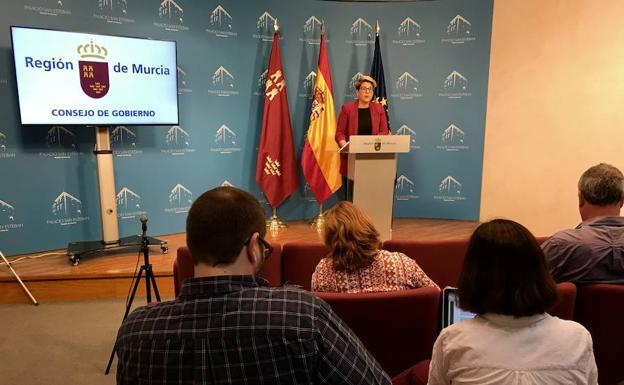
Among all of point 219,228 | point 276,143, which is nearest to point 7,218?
point 276,143

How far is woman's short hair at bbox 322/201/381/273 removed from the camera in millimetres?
1809

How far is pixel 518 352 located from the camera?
3.50ft

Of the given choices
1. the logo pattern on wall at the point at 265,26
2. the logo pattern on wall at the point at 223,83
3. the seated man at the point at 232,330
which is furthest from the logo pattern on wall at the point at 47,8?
the seated man at the point at 232,330

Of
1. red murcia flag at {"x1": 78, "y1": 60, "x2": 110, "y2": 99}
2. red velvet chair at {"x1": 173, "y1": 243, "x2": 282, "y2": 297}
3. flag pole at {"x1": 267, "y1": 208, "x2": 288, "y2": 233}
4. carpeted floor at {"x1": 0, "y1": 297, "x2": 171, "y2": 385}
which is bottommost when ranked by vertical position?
carpeted floor at {"x1": 0, "y1": 297, "x2": 171, "y2": 385}

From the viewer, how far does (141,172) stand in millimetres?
4684

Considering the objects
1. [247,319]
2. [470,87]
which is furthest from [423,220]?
[247,319]

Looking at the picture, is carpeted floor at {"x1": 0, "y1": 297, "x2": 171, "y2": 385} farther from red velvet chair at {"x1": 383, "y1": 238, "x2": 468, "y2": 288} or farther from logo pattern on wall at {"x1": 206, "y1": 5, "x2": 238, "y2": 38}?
logo pattern on wall at {"x1": 206, "y1": 5, "x2": 238, "y2": 38}

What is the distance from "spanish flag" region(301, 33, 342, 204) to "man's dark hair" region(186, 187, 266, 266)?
4.14 meters

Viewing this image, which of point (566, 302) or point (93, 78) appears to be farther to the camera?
point (93, 78)

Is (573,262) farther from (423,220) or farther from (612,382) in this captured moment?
(423,220)

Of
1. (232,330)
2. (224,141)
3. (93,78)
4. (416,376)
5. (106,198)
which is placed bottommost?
(416,376)

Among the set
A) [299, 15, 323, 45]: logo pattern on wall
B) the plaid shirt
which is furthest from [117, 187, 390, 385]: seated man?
[299, 15, 323, 45]: logo pattern on wall

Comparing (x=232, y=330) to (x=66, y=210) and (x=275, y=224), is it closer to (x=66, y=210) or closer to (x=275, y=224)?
(x=66, y=210)

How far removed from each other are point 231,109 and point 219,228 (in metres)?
4.36
